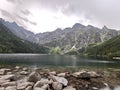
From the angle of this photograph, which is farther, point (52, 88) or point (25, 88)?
point (52, 88)

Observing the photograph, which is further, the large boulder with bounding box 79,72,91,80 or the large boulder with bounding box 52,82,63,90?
the large boulder with bounding box 79,72,91,80

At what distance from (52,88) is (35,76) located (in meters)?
5.08

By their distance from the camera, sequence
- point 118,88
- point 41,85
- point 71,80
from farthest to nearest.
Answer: point 71,80, point 118,88, point 41,85

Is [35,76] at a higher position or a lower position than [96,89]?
higher

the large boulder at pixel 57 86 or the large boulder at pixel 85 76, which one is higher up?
the large boulder at pixel 85 76

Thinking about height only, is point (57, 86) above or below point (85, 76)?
below

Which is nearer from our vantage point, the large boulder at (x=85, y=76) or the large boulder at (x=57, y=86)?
the large boulder at (x=57, y=86)

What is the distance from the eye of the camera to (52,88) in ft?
111

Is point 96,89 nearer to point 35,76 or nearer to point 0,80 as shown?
point 35,76

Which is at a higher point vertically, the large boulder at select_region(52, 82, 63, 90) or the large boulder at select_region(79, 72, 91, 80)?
the large boulder at select_region(79, 72, 91, 80)

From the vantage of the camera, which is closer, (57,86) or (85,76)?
(57,86)

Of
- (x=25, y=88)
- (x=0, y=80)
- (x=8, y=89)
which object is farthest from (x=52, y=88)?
(x=0, y=80)

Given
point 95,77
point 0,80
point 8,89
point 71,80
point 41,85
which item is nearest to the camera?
point 8,89

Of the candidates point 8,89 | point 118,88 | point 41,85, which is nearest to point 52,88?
point 41,85
